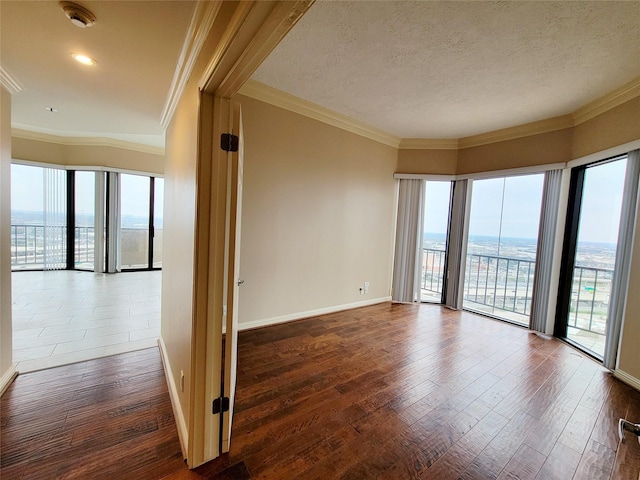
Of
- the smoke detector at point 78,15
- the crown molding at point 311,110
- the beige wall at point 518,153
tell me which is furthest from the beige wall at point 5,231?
the beige wall at point 518,153

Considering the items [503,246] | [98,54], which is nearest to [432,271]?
[503,246]

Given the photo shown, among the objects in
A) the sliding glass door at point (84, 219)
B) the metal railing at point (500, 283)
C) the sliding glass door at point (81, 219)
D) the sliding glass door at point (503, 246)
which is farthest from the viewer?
the sliding glass door at point (84, 219)

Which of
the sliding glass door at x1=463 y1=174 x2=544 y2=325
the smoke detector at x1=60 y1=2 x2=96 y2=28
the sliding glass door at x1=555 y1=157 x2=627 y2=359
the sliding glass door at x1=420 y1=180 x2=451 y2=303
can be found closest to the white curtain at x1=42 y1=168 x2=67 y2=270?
the smoke detector at x1=60 y1=2 x2=96 y2=28

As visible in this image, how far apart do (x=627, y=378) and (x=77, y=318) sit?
18.9 feet

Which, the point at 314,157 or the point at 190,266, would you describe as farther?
the point at 314,157

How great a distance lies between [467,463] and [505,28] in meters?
2.81

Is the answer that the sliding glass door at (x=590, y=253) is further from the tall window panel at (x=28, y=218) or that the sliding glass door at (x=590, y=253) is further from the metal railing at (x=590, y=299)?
the tall window panel at (x=28, y=218)

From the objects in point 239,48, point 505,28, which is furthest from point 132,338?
point 505,28

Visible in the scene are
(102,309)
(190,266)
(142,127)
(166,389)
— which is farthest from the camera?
(102,309)

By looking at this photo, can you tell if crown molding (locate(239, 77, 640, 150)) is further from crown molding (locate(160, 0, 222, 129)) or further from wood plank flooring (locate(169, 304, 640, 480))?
wood plank flooring (locate(169, 304, 640, 480))

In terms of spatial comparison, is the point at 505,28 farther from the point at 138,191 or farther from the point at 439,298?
the point at 138,191

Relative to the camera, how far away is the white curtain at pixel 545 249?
10.8 ft

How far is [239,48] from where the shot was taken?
98cm

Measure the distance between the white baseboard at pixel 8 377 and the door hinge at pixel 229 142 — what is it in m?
2.40
